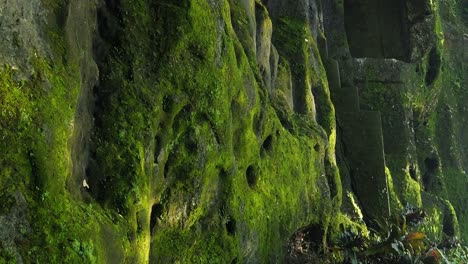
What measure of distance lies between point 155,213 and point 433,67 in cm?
1416

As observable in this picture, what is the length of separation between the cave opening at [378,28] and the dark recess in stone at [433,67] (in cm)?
145

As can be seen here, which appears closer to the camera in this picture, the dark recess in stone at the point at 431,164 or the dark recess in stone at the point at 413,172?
the dark recess in stone at the point at 413,172

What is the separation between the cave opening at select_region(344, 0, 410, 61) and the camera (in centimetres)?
1705

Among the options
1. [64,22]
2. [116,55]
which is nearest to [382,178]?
[116,55]

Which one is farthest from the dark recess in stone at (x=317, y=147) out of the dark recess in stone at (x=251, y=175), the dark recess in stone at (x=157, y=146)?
the dark recess in stone at (x=157, y=146)

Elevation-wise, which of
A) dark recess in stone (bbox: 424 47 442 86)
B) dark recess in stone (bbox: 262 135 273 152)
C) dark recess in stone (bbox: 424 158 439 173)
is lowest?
dark recess in stone (bbox: 262 135 273 152)

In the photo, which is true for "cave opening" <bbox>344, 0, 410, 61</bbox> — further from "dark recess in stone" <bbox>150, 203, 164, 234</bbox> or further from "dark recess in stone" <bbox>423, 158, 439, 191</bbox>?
"dark recess in stone" <bbox>150, 203, 164, 234</bbox>

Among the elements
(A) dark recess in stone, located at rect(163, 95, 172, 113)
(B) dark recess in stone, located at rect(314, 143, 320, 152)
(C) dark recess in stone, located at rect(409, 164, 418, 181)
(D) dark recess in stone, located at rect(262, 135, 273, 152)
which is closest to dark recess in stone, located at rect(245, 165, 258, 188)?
(D) dark recess in stone, located at rect(262, 135, 273, 152)

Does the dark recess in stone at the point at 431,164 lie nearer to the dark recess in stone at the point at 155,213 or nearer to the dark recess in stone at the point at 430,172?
the dark recess in stone at the point at 430,172

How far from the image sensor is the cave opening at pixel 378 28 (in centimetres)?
1705

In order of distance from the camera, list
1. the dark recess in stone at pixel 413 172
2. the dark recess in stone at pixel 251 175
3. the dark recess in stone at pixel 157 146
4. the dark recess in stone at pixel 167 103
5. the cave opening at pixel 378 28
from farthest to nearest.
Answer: the cave opening at pixel 378 28
the dark recess in stone at pixel 413 172
the dark recess in stone at pixel 251 175
the dark recess in stone at pixel 167 103
the dark recess in stone at pixel 157 146

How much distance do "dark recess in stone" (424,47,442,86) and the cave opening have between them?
4.75 feet

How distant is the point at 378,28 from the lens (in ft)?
56.2

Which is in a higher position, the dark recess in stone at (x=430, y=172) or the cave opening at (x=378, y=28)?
the cave opening at (x=378, y=28)
